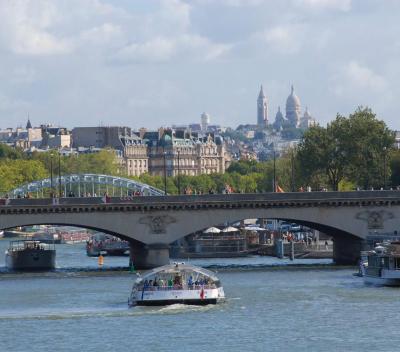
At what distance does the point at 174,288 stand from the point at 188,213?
97.0ft

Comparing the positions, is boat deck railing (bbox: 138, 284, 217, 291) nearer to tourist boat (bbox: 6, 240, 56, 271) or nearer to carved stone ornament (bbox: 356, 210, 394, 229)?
carved stone ornament (bbox: 356, 210, 394, 229)

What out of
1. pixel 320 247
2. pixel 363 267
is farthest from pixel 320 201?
pixel 320 247

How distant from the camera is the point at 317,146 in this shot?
518ft

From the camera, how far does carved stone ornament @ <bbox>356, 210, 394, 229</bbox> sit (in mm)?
120750

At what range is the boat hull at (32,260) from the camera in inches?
4958

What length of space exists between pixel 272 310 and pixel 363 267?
19.5m

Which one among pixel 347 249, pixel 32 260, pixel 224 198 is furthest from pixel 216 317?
pixel 32 260

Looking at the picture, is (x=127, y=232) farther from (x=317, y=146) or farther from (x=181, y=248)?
(x=317, y=146)

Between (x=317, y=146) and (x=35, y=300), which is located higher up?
(x=317, y=146)

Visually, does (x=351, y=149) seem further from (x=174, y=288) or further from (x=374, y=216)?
(x=174, y=288)

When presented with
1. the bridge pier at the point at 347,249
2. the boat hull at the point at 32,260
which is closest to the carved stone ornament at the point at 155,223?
the boat hull at the point at 32,260

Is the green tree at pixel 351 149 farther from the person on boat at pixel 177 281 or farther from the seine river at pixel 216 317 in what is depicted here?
the person on boat at pixel 177 281

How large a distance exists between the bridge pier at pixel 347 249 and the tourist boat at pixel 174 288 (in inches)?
1269

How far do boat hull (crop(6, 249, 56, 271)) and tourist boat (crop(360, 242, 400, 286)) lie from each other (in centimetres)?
2816
